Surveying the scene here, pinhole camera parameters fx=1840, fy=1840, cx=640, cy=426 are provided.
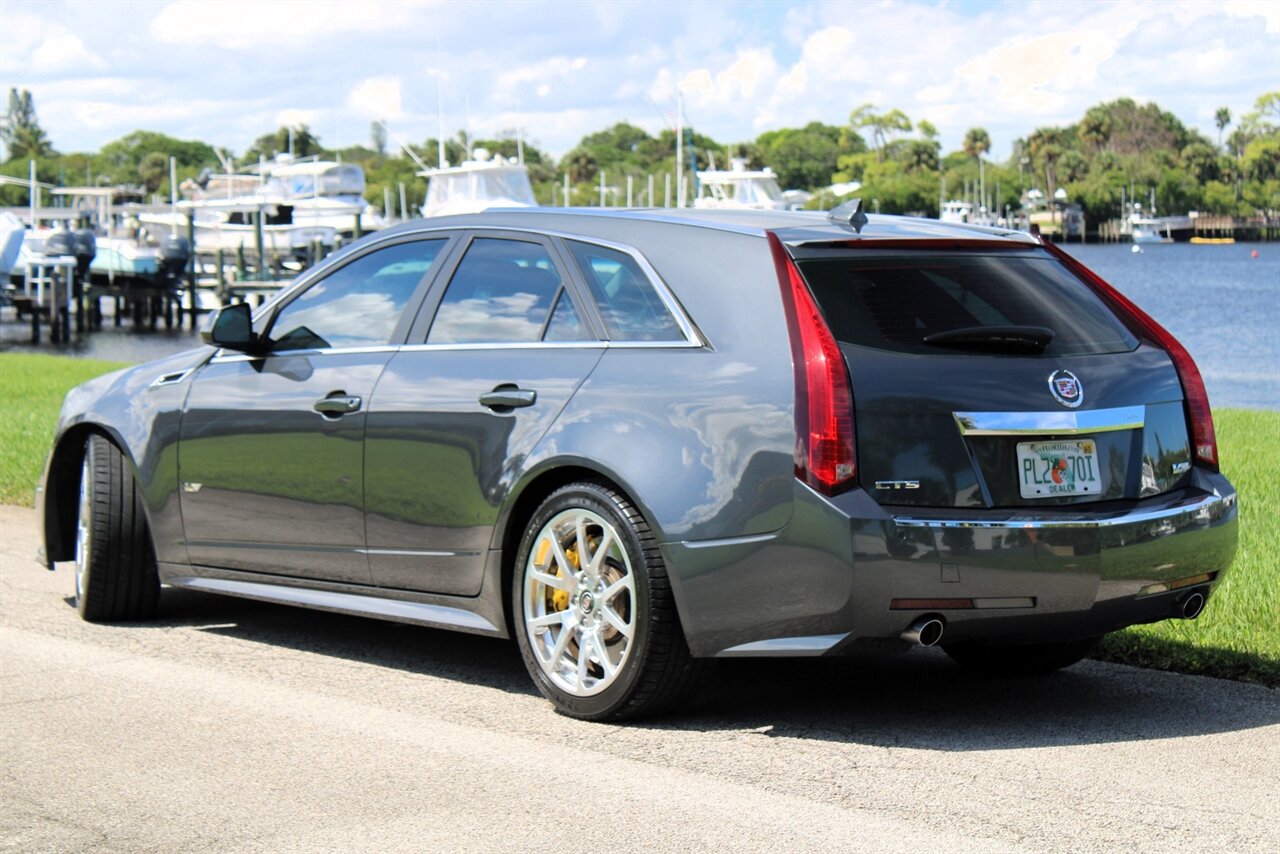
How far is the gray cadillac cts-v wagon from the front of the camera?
5516 millimetres

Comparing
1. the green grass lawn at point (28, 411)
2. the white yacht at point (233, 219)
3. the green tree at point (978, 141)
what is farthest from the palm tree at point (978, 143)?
the green grass lawn at point (28, 411)

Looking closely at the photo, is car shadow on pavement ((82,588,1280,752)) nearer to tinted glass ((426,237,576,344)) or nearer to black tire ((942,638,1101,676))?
black tire ((942,638,1101,676))

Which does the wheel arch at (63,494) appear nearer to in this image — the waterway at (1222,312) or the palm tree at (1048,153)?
the waterway at (1222,312)

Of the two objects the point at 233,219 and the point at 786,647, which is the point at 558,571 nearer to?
the point at 786,647

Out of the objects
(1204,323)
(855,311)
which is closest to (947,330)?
(855,311)

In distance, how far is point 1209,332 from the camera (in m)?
46.3

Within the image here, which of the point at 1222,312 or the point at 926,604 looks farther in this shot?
the point at 1222,312

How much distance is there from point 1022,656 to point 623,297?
206 cm

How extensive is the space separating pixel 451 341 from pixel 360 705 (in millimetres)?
1333

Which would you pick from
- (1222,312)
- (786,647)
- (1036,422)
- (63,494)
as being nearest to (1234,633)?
(1036,422)

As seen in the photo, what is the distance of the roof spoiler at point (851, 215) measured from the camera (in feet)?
20.1

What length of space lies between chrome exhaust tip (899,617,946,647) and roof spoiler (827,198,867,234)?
1358 mm

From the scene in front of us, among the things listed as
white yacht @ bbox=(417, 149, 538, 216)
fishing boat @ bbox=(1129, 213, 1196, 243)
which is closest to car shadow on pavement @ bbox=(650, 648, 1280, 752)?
white yacht @ bbox=(417, 149, 538, 216)

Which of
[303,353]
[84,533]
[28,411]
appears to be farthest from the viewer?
[28,411]
